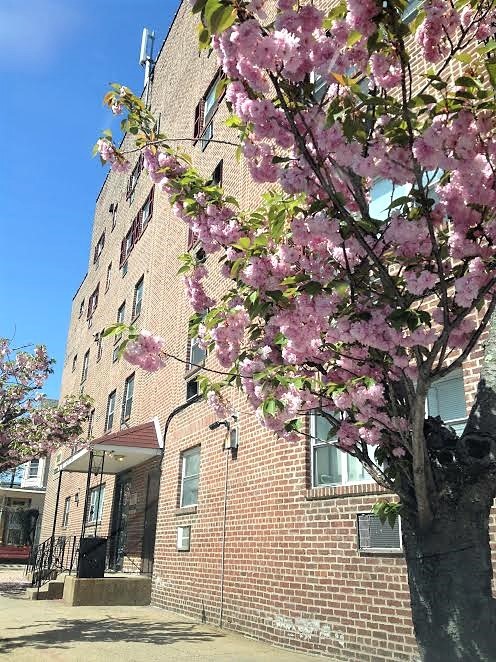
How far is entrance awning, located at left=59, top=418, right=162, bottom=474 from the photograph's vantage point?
13648mm

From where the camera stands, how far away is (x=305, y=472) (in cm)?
812

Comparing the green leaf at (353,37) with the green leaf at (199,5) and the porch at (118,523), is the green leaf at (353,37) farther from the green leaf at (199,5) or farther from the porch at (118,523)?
the porch at (118,523)

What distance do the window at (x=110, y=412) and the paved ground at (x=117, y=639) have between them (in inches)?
348

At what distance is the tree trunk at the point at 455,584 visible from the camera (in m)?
2.92

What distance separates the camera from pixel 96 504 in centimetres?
1959

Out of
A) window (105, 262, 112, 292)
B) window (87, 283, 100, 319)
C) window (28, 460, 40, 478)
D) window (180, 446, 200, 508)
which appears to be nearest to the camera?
window (180, 446, 200, 508)

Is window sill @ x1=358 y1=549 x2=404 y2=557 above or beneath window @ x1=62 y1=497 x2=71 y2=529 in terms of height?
beneath

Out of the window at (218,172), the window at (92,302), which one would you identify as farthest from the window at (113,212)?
the window at (218,172)

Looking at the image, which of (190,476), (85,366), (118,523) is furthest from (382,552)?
(85,366)

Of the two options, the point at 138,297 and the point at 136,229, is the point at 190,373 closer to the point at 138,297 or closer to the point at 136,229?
the point at 138,297

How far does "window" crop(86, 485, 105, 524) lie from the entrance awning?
2447 millimetres

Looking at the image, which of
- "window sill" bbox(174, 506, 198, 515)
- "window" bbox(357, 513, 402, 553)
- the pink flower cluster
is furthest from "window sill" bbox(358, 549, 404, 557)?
"window sill" bbox(174, 506, 198, 515)

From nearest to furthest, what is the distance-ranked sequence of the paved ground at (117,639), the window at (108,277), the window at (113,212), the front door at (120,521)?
the paved ground at (117,639) → the front door at (120,521) → the window at (108,277) → the window at (113,212)

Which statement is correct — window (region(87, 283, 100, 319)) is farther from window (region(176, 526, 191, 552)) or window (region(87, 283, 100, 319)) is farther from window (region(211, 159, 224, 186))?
window (region(176, 526, 191, 552))
